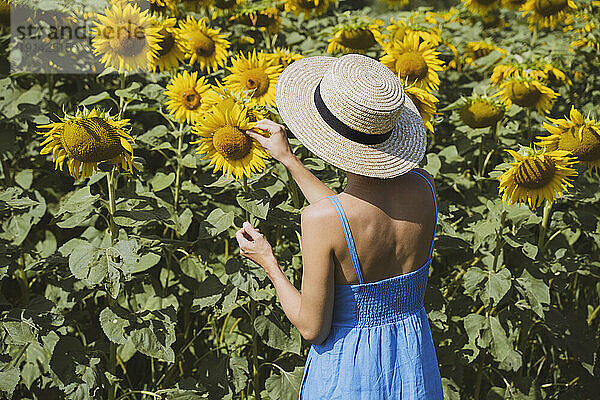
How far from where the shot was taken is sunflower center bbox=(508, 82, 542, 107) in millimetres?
3125

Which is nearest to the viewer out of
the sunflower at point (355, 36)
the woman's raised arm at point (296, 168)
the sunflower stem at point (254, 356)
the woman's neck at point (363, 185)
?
the woman's neck at point (363, 185)

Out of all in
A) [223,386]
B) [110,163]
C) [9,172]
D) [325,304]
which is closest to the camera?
[325,304]

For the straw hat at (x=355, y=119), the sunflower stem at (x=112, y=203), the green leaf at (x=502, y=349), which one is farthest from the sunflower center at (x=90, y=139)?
the green leaf at (x=502, y=349)

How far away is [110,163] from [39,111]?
3.02 ft

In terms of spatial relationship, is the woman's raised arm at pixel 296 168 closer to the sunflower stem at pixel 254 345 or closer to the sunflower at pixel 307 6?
the sunflower stem at pixel 254 345

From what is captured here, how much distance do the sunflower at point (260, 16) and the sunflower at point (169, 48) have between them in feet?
1.74

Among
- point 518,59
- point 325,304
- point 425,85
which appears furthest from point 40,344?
point 518,59

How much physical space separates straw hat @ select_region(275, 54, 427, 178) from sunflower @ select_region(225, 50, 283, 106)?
878mm

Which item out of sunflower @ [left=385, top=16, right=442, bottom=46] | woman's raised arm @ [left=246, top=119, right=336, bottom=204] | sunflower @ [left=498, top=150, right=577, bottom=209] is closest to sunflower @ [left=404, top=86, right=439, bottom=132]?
sunflower @ [left=498, top=150, right=577, bottom=209]

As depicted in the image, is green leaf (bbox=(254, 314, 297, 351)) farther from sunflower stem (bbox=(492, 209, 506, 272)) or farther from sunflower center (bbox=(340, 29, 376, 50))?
sunflower center (bbox=(340, 29, 376, 50))

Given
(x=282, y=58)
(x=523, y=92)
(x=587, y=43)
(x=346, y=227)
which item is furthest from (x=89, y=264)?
(x=587, y=43)

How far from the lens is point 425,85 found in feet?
10.3

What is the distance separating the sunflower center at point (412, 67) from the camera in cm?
309

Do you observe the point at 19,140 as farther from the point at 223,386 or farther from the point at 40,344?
the point at 223,386
